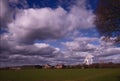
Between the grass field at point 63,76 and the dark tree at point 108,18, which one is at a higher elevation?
the dark tree at point 108,18

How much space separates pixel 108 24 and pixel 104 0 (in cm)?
330

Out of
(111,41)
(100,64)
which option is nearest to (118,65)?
(100,64)

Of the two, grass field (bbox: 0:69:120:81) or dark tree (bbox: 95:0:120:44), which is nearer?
dark tree (bbox: 95:0:120:44)

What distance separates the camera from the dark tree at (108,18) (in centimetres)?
3462

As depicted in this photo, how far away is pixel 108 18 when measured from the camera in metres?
35.2

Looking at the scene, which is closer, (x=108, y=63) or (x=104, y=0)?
(x=104, y=0)

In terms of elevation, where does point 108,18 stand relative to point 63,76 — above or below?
above

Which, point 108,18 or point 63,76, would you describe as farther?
point 63,76

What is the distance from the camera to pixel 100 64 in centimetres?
12194

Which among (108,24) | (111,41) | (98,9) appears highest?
(98,9)

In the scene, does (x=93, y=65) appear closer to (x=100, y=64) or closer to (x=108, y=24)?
(x=100, y=64)

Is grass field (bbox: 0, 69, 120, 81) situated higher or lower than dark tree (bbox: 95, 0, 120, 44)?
lower

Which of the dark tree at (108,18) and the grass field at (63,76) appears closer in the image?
the dark tree at (108,18)

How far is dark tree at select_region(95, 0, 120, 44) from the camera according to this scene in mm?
34619
